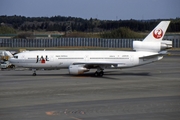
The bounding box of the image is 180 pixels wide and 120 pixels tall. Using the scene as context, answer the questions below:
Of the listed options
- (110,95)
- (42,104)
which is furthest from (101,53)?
(42,104)

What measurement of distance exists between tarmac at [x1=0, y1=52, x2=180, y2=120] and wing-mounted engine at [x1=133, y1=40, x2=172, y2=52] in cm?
469

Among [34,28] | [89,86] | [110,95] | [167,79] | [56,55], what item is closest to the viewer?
[110,95]

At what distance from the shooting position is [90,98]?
1158 inches

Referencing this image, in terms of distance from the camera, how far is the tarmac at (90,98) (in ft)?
74.7

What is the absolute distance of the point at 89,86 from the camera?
122ft

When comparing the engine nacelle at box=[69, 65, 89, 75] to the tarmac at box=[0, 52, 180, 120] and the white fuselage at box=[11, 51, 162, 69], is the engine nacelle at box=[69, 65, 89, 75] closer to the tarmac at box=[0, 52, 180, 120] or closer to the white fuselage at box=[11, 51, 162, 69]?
the white fuselage at box=[11, 51, 162, 69]

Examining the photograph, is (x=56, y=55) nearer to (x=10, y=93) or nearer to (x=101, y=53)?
(x=101, y=53)

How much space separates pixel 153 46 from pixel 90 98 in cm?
2017

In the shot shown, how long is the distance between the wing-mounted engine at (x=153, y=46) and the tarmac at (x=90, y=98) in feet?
15.4

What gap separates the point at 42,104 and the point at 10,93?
21.8 feet

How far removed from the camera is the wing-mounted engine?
4753 centimetres

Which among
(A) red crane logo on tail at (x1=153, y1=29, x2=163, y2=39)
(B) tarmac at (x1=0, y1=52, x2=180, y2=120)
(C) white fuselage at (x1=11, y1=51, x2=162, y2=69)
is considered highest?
(A) red crane logo on tail at (x1=153, y1=29, x2=163, y2=39)

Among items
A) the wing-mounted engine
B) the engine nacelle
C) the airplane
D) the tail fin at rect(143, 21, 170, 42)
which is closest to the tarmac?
the engine nacelle

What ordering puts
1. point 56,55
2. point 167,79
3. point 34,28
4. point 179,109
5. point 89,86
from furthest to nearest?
point 34,28 < point 56,55 < point 167,79 < point 89,86 < point 179,109
